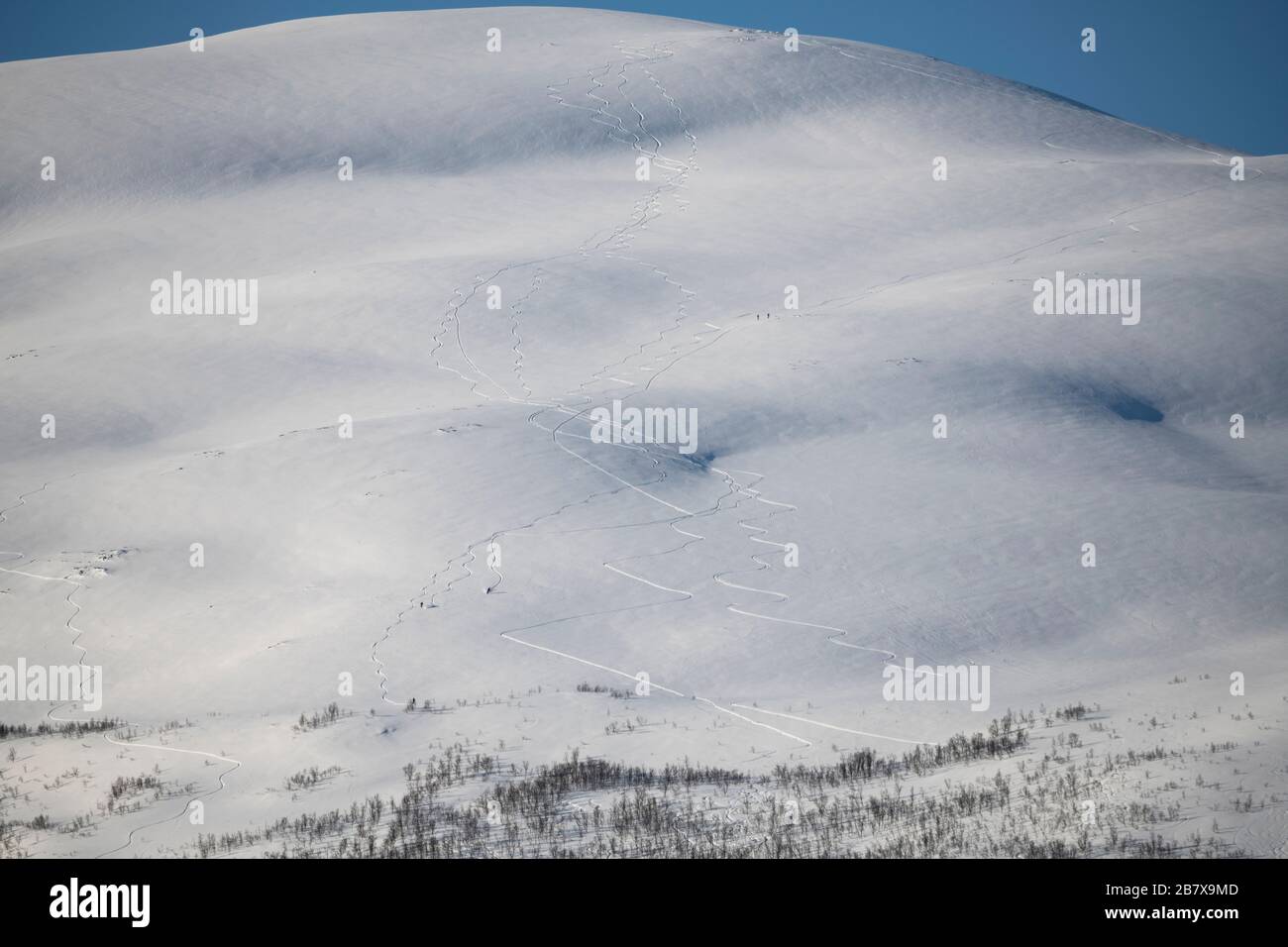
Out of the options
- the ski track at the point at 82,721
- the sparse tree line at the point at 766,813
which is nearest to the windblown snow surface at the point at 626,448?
the ski track at the point at 82,721

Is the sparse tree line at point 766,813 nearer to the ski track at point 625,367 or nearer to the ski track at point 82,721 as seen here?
the ski track at point 82,721

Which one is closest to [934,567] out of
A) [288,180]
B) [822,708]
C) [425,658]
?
[822,708]

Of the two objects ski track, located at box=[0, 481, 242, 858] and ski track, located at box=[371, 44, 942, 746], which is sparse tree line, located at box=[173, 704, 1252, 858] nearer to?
ski track, located at box=[0, 481, 242, 858]

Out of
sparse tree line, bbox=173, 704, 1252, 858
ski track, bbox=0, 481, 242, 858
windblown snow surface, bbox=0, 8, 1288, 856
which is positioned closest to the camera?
sparse tree line, bbox=173, 704, 1252, 858

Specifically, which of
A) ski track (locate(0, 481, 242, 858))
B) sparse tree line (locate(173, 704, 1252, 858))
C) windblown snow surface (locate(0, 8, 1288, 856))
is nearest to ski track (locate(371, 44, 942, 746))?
windblown snow surface (locate(0, 8, 1288, 856))

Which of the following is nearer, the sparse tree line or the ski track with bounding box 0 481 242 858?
the sparse tree line

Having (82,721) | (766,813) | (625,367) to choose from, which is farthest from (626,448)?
(766,813)

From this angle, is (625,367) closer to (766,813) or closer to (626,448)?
(626,448)

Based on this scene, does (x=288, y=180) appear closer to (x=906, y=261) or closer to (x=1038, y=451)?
(x=906, y=261)

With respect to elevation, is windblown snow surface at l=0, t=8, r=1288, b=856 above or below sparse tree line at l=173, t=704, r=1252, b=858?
above
